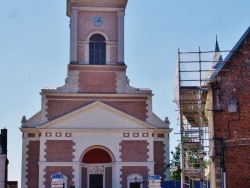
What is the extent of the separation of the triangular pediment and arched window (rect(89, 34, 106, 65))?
4121 mm

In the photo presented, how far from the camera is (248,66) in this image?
27.3 m

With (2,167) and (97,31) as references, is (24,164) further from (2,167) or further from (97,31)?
(97,31)

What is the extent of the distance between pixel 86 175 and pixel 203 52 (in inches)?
801

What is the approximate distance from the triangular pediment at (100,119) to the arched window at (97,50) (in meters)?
4.12

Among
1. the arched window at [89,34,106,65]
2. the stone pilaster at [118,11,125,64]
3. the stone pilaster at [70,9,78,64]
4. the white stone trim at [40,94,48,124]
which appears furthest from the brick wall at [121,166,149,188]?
the stone pilaster at [70,9,78,64]

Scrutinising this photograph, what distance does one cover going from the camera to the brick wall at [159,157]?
152ft

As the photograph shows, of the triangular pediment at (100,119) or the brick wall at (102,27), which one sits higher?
the brick wall at (102,27)

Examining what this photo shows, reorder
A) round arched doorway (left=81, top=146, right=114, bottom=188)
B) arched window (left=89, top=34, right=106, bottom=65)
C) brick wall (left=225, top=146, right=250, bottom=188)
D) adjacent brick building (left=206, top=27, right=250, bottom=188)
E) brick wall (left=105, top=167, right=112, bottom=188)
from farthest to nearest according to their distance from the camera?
arched window (left=89, top=34, right=106, bottom=65), round arched doorway (left=81, top=146, right=114, bottom=188), brick wall (left=105, top=167, right=112, bottom=188), adjacent brick building (left=206, top=27, right=250, bottom=188), brick wall (left=225, top=146, right=250, bottom=188)

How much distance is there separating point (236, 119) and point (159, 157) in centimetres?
1983

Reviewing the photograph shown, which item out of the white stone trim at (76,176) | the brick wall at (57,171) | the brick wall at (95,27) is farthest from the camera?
the brick wall at (95,27)

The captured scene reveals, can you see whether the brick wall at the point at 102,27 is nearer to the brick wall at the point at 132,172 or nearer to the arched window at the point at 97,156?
the arched window at the point at 97,156

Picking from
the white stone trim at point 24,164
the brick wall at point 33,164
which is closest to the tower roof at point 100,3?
the brick wall at point 33,164

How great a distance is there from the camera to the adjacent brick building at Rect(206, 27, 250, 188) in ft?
86.9

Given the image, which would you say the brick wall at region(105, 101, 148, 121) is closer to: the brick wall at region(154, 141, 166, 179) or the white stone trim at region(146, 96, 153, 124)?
the white stone trim at region(146, 96, 153, 124)
